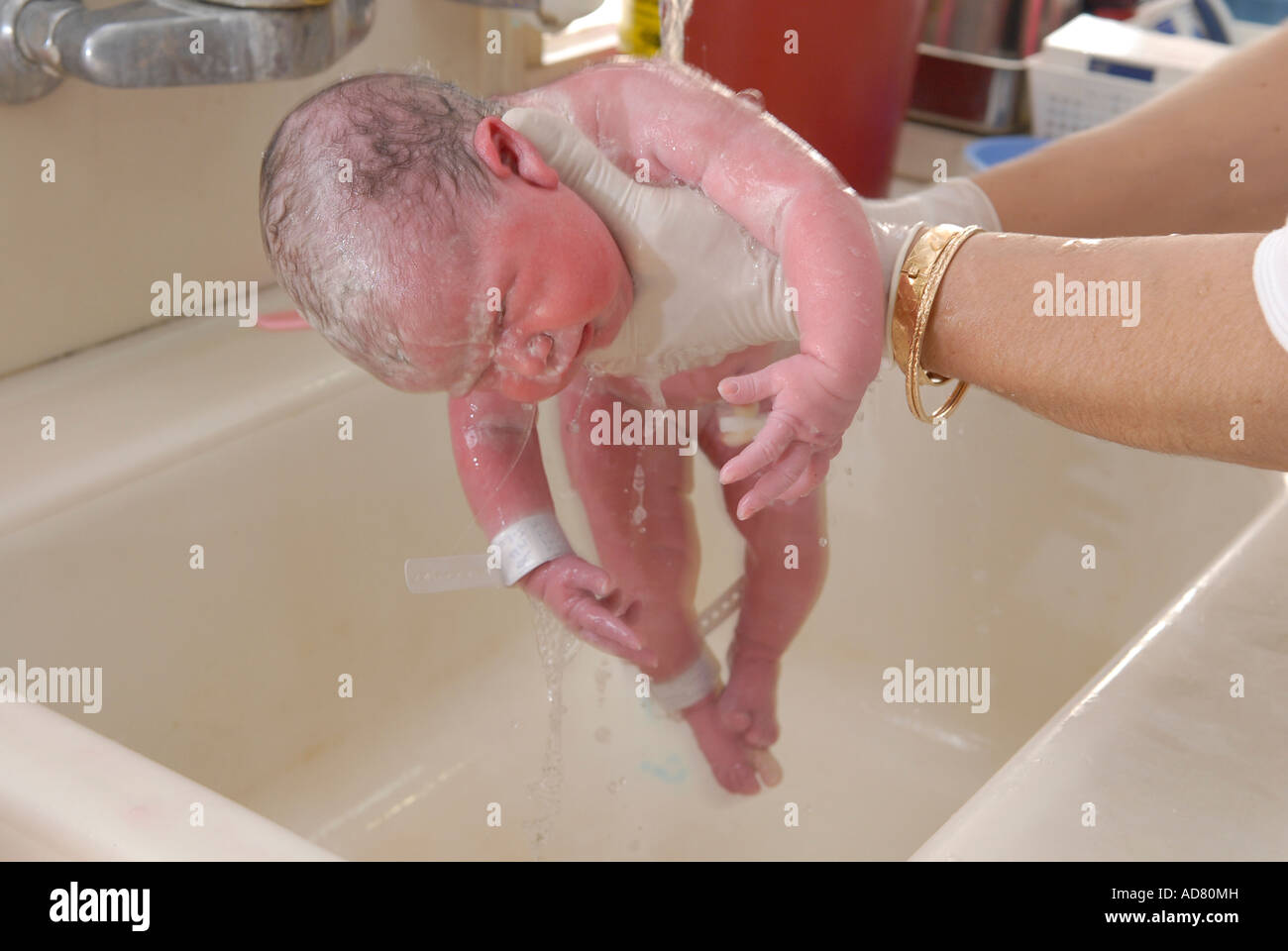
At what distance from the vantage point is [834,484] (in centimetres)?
125

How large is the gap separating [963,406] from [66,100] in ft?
2.62

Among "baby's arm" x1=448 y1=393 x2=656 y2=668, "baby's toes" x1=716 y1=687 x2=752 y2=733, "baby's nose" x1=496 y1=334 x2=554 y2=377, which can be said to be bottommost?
"baby's toes" x1=716 y1=687 x2=752 y2=733

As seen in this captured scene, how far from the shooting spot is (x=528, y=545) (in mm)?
791

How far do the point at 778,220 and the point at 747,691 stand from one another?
1.42 ft

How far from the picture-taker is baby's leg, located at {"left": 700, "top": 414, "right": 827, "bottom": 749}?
0.94 metres

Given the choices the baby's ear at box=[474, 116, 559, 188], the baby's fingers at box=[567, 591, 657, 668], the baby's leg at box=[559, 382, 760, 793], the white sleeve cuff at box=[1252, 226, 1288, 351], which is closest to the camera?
the white sleeve cuff at box=[1252, 226, 1288, 351]

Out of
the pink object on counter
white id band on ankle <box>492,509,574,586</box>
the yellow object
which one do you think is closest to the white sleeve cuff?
white id band on ankle <box>492,509,574,586</box>

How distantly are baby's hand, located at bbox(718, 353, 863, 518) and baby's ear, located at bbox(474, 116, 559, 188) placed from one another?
146 millimetres

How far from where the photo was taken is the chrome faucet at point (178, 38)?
746 millimetres

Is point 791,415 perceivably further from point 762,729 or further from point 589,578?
point 762,729

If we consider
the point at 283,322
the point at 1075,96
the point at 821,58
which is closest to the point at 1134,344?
the point at 283,322

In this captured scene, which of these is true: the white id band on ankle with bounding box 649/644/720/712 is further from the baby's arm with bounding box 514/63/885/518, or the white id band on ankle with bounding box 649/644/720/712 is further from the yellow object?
the yellow object

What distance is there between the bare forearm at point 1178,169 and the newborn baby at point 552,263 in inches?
11.6

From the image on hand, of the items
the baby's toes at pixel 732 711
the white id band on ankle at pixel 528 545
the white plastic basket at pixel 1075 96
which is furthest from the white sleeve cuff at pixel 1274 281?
the white plastic basket at pixel 1075 96
